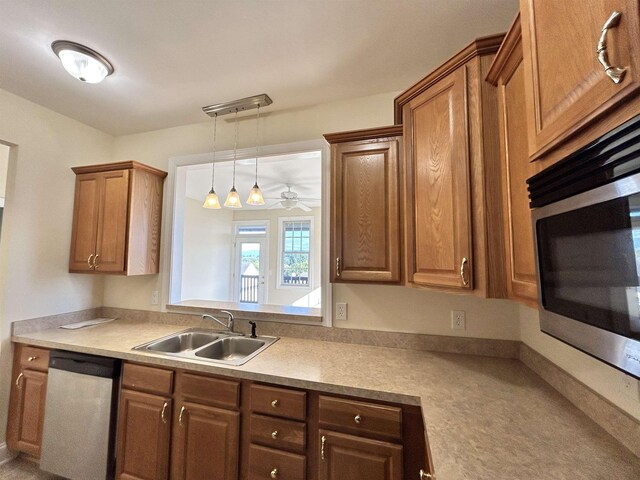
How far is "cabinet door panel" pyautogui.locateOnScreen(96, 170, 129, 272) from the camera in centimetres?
230

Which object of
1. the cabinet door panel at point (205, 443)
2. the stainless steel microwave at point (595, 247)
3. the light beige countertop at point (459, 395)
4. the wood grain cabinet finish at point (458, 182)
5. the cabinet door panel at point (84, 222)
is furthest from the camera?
the cabinet door panel at point (84, 222)

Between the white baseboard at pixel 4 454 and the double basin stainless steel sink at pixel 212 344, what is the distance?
4.38 feet

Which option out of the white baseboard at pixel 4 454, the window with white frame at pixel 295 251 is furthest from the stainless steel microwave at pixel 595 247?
the window with white frame at pixel 295 251

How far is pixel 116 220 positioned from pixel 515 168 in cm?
271

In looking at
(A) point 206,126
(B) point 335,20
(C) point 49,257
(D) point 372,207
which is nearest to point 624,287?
(D) point 372,207

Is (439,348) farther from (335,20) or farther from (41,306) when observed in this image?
(41,306)

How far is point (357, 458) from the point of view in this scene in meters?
1.28

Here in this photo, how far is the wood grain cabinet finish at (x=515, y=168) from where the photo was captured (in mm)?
988

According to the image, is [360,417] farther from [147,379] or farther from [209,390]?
[147,379]

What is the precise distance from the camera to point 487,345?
1722 millimetres

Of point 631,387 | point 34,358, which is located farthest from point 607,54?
point 34,358

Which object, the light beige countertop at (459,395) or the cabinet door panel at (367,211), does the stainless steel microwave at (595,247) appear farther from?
the cabinet door panel at (367,211)

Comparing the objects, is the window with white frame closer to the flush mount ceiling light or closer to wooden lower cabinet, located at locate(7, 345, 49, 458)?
wooden lower cabinet, located at locate(7, 345, 49, 458)

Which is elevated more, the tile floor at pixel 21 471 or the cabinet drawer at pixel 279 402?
the cabinet drawer at pixel 279 402
